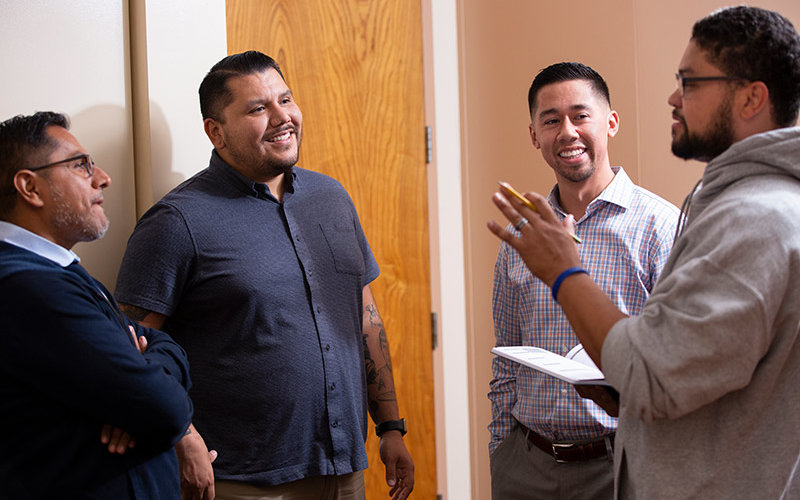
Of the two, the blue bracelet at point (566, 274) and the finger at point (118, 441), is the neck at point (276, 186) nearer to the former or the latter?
the finger at point (118, 441)

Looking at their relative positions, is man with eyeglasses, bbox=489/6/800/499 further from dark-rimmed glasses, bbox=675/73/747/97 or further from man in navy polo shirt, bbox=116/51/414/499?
man in navy polo shirt, bbox=116/51/414/499

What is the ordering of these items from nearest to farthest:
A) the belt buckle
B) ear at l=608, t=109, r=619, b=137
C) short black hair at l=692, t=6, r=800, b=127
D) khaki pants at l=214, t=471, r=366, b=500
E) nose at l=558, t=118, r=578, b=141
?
short black hair at l=692, t=6, r=800, b=127 < khaki pants at l=214, t=471, r=366, b=500 < the belt buckle < nose at l=558, t=118, r=578, b=141 < ear at l=608, t=109, r=619, b=137

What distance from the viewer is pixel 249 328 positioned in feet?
6.25

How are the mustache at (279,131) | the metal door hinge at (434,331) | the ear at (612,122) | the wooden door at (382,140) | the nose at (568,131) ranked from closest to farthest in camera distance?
the mustache at (279,131)
the nose at (568,131)
the ear at (612,122)
the wooden door at (382,140)
the metal door hinge at (434,331)

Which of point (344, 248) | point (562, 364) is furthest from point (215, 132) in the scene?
point (562, 364)

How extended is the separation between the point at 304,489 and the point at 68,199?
3.12 ft

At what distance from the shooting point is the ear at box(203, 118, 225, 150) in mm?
2123

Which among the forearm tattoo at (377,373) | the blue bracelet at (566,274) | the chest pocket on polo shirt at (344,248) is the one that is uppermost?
the blue bracelet at (566,274)

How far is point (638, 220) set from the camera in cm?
209

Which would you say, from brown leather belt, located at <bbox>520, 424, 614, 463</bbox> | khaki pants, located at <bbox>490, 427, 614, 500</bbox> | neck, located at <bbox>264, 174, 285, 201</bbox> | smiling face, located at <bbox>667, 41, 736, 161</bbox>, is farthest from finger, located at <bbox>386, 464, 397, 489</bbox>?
smiling face, located at <bbox>667, 41, 736, 161</bbox>

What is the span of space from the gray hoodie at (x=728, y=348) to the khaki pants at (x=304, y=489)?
940mm

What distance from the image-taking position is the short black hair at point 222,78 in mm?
2125

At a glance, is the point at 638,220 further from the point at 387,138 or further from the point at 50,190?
the point at 50,190

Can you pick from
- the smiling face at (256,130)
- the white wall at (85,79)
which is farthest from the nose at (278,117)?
the white wall at (85,79)
